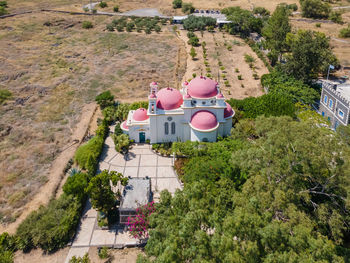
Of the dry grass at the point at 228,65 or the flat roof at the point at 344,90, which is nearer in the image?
the flat roof at the point at 344,90

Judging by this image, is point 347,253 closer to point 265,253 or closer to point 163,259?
point 265,253

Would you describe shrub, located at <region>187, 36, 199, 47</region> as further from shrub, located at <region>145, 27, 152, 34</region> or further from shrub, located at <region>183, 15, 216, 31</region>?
shrub, located at <region>145, 27, 152, 34</region>

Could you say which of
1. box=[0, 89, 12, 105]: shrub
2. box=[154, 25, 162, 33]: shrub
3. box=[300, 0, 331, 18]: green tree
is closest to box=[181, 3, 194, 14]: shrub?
box=[154, 25, 162, 33]: shrub

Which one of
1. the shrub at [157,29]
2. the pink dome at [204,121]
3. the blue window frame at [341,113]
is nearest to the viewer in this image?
the pink dome at [204,121]

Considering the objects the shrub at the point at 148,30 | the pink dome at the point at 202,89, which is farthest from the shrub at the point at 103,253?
the shrub at the point at 148,30

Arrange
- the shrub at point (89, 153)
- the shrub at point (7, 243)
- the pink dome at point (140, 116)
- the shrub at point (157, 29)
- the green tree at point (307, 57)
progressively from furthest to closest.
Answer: the shrub at point (157, 29), the green tree at point (307, 57), the pink dome at point (140, 116), the shrub at point (89, 153), the shrub at point (7, 243)

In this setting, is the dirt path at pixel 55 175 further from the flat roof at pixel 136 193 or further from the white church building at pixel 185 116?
the flat roof at pixel 136 193
